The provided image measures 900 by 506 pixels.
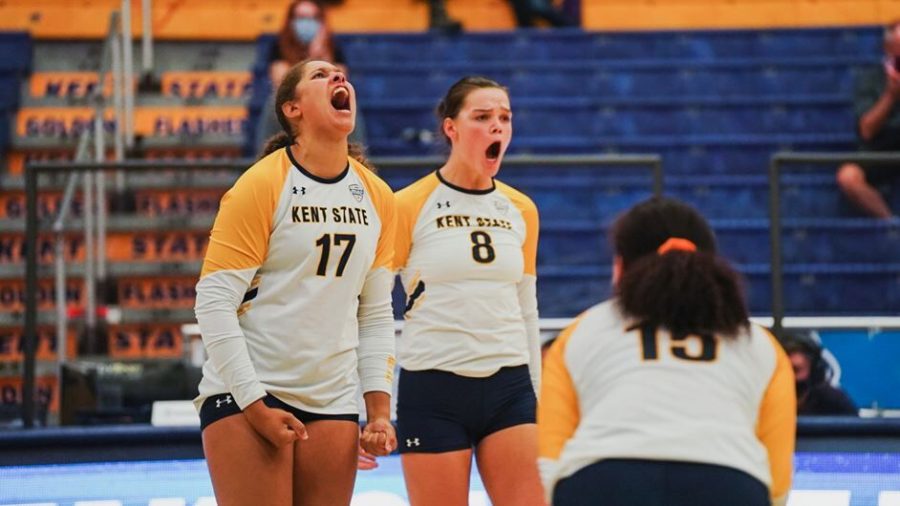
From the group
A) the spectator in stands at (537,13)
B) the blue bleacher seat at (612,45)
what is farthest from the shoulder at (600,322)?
the spectator in stands at (537,13)

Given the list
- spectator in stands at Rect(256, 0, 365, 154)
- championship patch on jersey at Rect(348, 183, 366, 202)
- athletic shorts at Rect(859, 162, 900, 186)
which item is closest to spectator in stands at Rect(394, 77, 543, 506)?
championship patch on jersey at Rect(348, 183, 366, 202)

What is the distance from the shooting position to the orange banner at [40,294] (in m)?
→ 7.27

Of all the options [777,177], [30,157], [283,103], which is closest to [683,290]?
[283,103]

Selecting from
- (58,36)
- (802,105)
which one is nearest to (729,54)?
(802,105)

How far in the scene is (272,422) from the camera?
11.2 feet

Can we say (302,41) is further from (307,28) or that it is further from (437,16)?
(437,16)

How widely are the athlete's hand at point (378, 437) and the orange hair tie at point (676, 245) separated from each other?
3.48 feet

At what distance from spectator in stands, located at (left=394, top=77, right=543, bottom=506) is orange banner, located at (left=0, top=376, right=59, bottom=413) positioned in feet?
10.5

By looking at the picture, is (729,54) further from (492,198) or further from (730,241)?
(492,198)

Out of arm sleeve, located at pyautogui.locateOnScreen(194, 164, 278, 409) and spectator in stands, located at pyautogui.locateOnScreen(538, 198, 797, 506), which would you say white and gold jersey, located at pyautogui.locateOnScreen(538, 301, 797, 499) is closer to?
spectator in stands, located at pyautogui.locateOnScreen(538, 198, 797, 506)

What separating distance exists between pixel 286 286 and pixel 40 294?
4.08 m

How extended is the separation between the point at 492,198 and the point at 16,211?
19.8 feet

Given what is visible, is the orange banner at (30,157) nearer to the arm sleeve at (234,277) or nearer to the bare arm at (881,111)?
the bare arm at (881,111)

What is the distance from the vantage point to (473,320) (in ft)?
14.5
